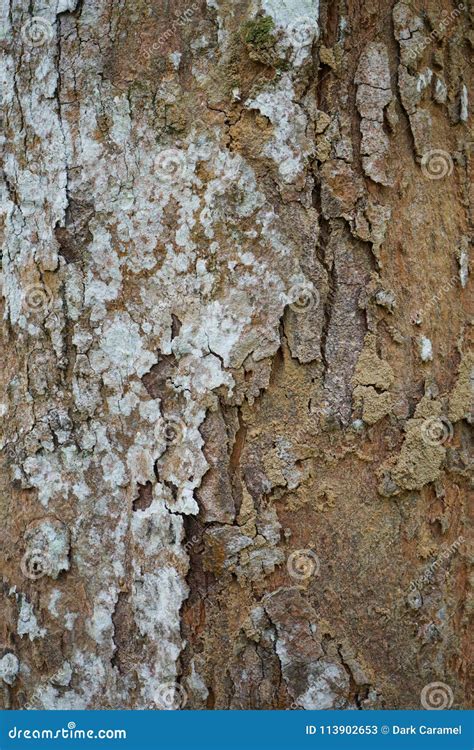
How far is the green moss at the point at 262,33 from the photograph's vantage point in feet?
4.40

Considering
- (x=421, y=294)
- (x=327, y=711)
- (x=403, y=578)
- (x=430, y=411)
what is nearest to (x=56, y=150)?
(x=421, y=294)

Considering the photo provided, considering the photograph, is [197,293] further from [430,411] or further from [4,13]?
[4,13]

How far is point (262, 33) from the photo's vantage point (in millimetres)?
1341

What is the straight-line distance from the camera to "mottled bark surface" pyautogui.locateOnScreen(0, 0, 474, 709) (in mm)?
1372

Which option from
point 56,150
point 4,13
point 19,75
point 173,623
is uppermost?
point 4,13

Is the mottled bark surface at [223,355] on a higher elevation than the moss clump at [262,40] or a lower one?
lower

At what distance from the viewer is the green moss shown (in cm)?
134

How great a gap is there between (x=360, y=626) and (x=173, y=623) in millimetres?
389

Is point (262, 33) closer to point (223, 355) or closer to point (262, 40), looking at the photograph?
point (262, 40)

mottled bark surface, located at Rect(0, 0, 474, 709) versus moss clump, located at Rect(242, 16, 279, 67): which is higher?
moss clump, located at Rect(242, 16, 279, 67)

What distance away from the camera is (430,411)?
57.3 inches

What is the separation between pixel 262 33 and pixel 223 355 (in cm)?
64

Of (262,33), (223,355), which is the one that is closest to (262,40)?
(262,33)

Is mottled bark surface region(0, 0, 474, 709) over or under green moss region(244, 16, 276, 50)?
under
